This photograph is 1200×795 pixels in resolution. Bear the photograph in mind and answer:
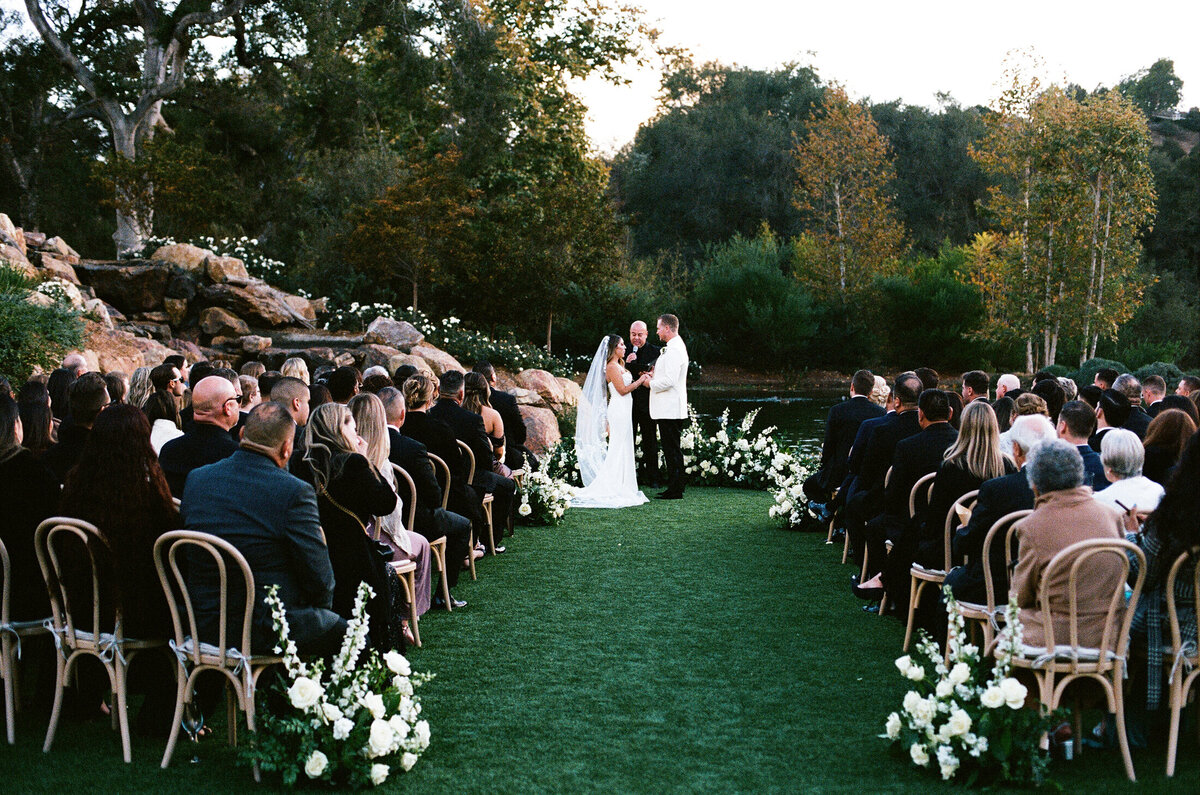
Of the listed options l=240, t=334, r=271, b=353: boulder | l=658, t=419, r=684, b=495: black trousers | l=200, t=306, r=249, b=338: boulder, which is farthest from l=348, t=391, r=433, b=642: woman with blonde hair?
l=200, t=306, r=249, b=338: boulder

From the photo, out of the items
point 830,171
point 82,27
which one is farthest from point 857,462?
point 830,171

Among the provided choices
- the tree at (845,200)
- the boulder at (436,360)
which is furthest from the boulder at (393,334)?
the tree at (845,200)

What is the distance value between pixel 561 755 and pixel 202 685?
5.11ft

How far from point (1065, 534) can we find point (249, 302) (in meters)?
18.0

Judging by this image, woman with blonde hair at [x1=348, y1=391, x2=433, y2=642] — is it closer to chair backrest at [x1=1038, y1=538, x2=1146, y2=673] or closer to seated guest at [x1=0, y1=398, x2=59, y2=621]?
seated guest at [x1=0, y1=398, x2=59, y2=621]

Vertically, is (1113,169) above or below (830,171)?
below

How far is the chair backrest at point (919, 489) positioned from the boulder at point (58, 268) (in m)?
15.3

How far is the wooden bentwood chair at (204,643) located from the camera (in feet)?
12.1

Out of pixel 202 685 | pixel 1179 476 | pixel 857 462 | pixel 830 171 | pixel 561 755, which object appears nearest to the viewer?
pixel 1179 476

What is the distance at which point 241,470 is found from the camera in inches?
151

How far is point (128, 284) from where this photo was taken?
62.6 ft

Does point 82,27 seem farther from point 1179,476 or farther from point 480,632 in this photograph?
point 1179,476

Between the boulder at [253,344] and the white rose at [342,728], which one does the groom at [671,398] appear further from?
the boulder at [253,344]

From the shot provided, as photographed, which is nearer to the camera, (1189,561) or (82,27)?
(1189,561)
